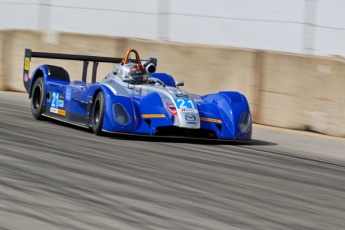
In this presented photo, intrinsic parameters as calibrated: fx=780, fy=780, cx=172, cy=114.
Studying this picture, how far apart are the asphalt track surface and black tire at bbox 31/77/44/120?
88 cm

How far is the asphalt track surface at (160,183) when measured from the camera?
548 cm

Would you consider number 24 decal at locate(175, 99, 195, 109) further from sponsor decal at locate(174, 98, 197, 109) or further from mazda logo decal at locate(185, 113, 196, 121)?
mazda logo decal at locate(185, 113, 196, 121)

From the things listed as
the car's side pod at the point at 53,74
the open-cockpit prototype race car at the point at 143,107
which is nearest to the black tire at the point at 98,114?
the open-cockpit prototype race car at the point at 143,107

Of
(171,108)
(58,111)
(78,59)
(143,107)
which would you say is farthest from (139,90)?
(78,59)

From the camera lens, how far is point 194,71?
1329 cm

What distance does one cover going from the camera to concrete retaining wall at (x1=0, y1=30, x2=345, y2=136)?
11.5m

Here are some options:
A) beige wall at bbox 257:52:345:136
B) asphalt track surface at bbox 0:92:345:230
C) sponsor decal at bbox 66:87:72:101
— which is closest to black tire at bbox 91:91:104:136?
asphalt track surface at bbox 0:92:345:230

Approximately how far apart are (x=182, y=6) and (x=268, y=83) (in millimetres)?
4076

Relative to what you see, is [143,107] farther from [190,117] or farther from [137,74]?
[137,74]

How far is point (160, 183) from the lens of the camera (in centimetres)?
678

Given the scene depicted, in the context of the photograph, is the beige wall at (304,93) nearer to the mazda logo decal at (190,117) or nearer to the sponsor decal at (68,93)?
the mazda logo decal at (190,117)

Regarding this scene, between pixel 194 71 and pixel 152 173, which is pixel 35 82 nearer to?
pixel 194 71

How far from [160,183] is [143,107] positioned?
2895 millimetres

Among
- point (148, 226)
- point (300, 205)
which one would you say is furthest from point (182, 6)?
point (148, 226)
